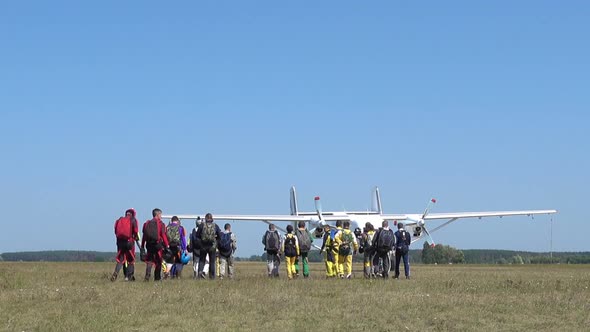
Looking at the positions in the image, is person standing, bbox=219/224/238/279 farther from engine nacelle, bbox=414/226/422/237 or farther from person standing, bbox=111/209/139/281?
engine nacelle, bbox=414/226/422/237

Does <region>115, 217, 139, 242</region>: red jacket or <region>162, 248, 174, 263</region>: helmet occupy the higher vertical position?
<region>115, 217, 139, 242</region>: red jacket

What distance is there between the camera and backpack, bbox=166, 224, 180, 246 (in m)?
26.2

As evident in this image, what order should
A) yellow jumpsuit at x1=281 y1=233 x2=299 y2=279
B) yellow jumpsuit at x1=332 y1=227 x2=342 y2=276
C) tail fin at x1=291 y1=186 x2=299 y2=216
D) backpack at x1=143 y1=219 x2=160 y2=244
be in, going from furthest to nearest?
tail fin at x1=291 y1=186 x2=299 y2=216, yellow jumpsuit at x1=332 y1=227 x2=342 y2=276, yellow jumpsuit at x1=281 y1=233 x2=299 y2=279, backpack at x1=143 y1=219 x2=160 y2=244

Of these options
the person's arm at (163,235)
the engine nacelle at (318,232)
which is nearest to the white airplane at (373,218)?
the engine nacelle at (318,232)

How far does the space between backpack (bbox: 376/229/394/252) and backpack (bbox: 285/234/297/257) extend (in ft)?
9.24

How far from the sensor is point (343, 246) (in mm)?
27891

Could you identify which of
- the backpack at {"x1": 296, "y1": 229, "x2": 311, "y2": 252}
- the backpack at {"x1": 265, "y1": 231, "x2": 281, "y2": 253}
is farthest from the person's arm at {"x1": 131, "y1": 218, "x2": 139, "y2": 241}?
the backpack at {"x1": 296, "y1": 229, "x2": 311, "y2": 252}

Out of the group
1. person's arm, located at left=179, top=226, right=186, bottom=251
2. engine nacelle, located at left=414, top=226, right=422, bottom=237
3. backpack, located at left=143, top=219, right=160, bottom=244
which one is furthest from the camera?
engine nacelle, located at left=414, top=226, right=422, bottom=237

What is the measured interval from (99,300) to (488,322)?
7.94 meters

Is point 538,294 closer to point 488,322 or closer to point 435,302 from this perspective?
point 435,302

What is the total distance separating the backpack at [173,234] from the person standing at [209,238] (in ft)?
2.52

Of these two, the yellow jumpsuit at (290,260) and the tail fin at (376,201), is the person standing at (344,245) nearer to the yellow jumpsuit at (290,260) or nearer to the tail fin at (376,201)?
the yellow jumpsuit at (290,260)

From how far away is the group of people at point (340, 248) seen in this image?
27922 millimetres

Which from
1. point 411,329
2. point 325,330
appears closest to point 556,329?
point 411,329
